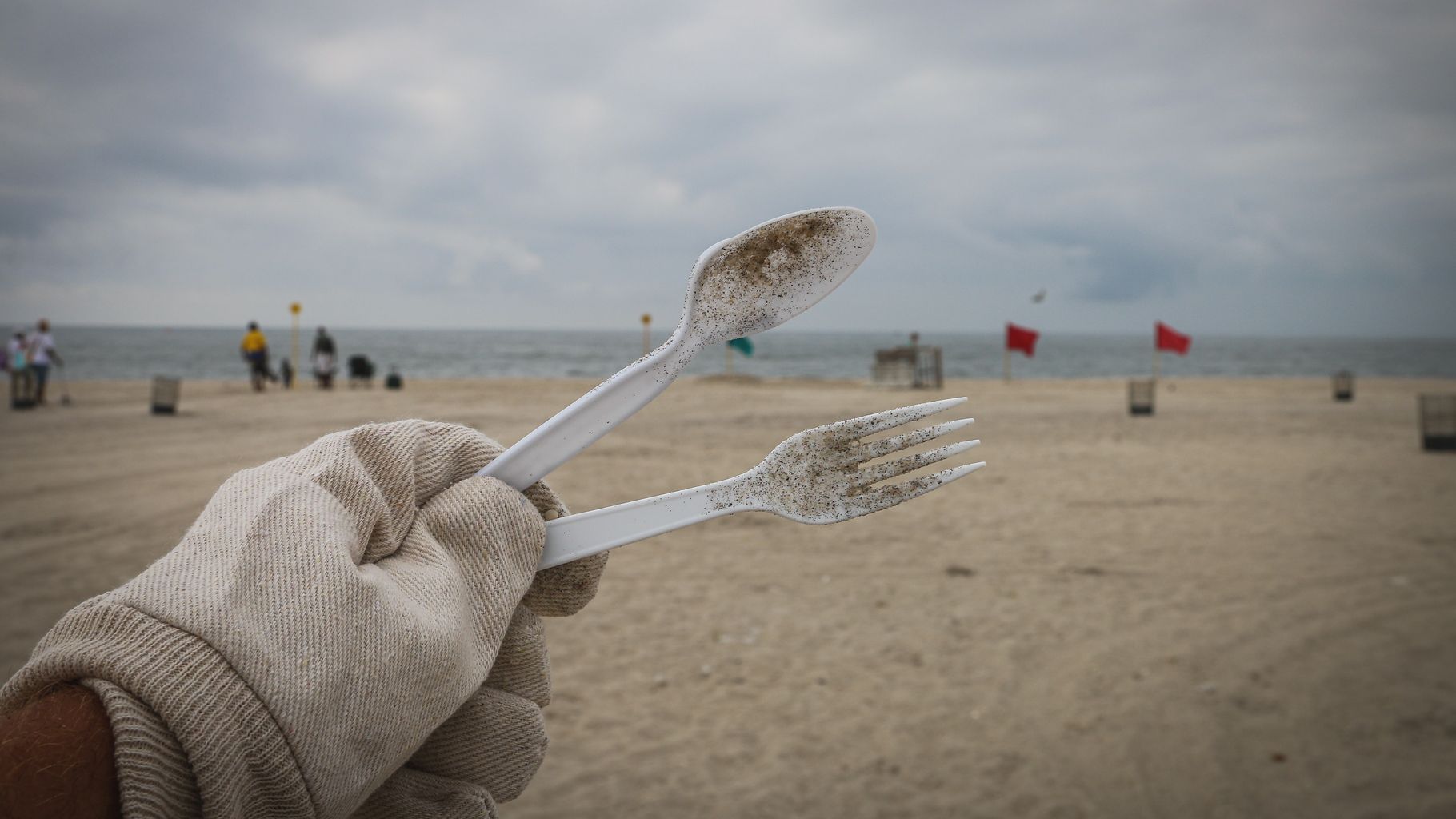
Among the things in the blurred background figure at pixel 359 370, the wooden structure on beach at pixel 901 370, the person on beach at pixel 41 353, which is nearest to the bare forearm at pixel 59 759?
the person on beach at pixel 41 353

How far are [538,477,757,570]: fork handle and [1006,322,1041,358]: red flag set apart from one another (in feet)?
85.2

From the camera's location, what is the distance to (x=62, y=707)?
0.64 m

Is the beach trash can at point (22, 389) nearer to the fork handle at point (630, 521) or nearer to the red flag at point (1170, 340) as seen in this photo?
the fork handle at point (630, 521)

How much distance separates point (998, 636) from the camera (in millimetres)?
5441

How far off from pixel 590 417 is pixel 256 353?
23265mm

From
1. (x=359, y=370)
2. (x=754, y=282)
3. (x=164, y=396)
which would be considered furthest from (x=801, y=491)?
(x=359, y=370)

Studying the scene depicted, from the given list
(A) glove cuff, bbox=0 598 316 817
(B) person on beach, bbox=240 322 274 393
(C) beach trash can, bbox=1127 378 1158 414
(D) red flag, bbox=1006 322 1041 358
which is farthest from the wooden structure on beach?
(A) glove cuff, bbox=0 598 316 817

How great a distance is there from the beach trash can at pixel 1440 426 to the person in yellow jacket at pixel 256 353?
21.4 m

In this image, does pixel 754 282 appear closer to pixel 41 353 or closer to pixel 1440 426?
pixel 1440 426

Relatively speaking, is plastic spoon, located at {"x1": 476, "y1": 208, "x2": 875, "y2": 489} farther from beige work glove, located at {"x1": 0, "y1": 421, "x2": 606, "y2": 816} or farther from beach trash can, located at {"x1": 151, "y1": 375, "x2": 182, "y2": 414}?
beach trash can, located at {"x1": 151, "y1": 375, "x2": 182, "y2": 414}

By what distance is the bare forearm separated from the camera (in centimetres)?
58

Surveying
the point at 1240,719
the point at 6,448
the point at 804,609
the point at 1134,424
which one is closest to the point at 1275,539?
the point at 1240,719

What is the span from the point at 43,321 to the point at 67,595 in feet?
46.8

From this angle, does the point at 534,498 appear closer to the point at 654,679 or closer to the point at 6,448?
the point at 654,679
